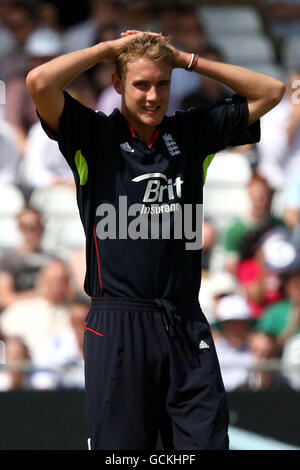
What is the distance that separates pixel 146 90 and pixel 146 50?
0.15 metres

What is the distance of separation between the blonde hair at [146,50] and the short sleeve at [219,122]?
0.29 meters

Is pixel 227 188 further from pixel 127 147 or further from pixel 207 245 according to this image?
pixel 127 147

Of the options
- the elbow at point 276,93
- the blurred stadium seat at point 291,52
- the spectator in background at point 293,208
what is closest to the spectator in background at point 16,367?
the spectator in background at point 293,208

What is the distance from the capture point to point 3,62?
8492 millimetres

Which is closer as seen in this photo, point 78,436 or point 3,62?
point 78,436

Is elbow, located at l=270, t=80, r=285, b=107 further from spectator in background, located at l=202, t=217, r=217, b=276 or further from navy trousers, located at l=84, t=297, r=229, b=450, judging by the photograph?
spectator in background, located at l=202, t=217, r=217, b=276

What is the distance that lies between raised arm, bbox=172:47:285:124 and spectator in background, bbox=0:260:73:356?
4.05 meters

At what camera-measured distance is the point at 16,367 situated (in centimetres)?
614

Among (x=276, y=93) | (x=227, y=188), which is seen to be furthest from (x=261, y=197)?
(x=276, y=93)

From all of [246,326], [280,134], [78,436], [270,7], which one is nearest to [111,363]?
[78,436]

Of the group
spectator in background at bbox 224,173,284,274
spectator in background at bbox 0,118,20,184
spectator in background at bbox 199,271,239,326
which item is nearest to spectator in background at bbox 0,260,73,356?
spectator in background at bbox 0,118,20,184
